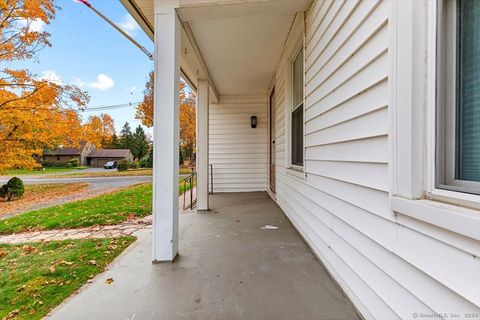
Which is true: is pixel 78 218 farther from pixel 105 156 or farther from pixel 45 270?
pixel 105 156

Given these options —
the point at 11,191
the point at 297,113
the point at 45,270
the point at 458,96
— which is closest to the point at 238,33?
the point at 297,113

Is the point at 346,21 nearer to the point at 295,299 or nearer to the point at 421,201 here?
the point at 421,201

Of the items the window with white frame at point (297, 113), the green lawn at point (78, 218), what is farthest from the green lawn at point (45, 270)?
the window with white frame at point (297, 113)

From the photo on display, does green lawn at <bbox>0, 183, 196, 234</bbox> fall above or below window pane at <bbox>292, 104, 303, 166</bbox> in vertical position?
below

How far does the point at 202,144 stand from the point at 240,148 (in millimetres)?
2220

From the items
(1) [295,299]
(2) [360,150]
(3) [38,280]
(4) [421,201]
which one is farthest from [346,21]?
(3) [38,280]

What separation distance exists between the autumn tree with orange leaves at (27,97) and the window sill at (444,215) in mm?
9113

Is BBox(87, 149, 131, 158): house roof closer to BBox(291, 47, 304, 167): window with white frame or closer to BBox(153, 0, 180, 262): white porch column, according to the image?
BBox(291, 47, 304, 167): window with white frame

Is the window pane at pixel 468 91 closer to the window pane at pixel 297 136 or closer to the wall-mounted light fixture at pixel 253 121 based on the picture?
the window pane at pixel 297 136

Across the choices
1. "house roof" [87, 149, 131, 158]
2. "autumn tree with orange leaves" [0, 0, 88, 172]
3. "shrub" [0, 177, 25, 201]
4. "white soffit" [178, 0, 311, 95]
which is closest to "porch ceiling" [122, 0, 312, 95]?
"white soffit" [178, 0, 311, 95]

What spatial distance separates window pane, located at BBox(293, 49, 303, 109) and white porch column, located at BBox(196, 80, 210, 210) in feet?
5.89

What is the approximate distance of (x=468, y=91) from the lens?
93 centimetres

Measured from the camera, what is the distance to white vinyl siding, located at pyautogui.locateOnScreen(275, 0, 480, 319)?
95cm

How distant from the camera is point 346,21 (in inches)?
70.5
